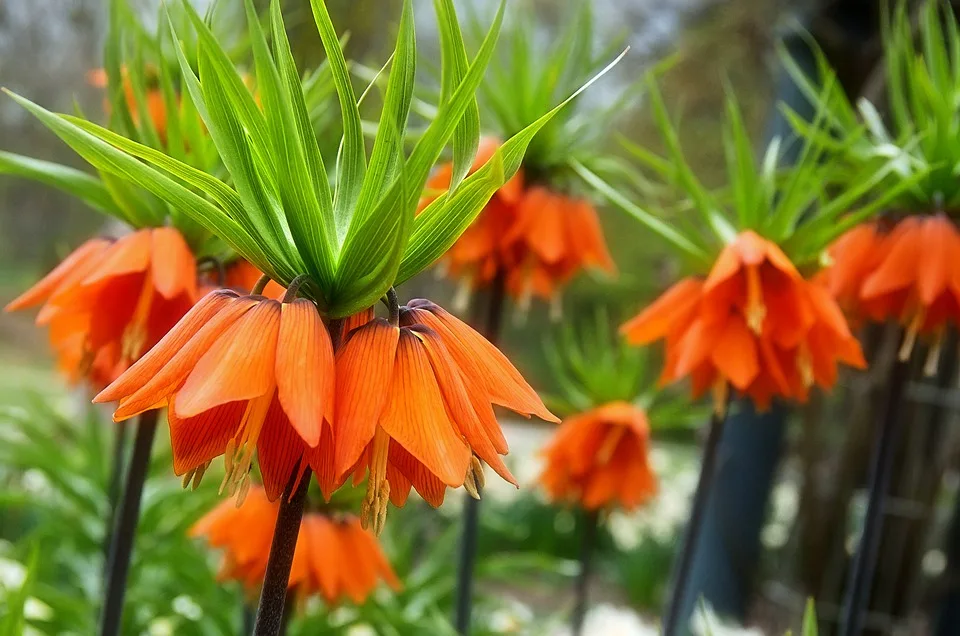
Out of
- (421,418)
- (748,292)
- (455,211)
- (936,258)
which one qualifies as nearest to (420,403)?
(421,418)

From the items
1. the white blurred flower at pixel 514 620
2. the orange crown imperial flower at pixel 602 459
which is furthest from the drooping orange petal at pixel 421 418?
the white blurred flower at pixel 514 620

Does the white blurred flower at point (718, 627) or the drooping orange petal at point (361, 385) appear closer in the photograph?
the drooping orange petal at point (361, 385)

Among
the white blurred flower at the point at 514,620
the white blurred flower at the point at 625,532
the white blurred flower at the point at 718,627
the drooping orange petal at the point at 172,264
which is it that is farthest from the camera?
the white blurred flower at the point at 625,532

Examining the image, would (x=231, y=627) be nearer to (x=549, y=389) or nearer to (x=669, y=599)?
(x=669, y=599)

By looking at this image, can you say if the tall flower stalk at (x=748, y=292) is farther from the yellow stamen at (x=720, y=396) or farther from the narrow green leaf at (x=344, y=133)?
the narrow green leaf at (x=344, y=133)

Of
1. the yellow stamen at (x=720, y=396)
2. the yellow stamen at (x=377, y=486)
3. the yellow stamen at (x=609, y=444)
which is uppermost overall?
the yellow stamen at (x=720, y=396)

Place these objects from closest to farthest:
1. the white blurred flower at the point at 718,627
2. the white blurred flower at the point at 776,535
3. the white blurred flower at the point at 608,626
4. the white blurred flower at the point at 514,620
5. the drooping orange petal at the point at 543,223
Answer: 1. the drooping orange petal at the point at 543,223
2. the white blurred flower at the point at 514,620
3. the white blurred flower at the point at 718,627
4. the white blurred flower at the point at 608,626
5. the white blurred flower at the point at 776,535

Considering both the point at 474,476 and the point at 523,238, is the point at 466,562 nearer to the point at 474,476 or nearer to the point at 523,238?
the point at 523,238
